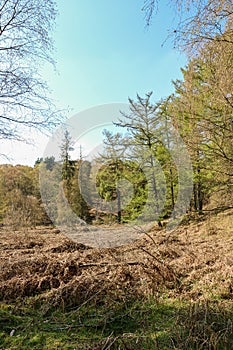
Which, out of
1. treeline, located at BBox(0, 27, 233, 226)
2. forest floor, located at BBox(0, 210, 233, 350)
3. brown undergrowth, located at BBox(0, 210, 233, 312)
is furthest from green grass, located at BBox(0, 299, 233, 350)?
treeline, located at BBox(0, 27, 233, 226)

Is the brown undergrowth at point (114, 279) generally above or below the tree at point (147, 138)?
below

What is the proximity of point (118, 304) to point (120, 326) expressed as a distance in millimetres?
430

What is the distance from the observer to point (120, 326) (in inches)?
95.1

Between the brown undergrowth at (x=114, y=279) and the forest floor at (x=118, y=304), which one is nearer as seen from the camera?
the forest floor at (x=118, y=304)

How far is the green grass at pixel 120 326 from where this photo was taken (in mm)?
1912

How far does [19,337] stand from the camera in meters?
2.14

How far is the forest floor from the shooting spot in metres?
2.01

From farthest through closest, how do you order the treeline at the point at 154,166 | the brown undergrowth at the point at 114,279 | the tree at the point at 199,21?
1. the treeline at the point at 154,166
2. the brown undergrowth at the point at 114,279
3. the tree at the point at 199,21

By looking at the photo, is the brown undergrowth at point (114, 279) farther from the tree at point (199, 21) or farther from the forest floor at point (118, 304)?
the tree at point (199, 21)

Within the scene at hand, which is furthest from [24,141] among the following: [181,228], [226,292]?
[181,228]

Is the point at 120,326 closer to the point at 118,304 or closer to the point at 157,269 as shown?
the point at 118,304

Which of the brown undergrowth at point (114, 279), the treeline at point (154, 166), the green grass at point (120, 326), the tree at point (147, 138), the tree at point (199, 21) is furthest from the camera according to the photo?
the tree at point (147, 138)

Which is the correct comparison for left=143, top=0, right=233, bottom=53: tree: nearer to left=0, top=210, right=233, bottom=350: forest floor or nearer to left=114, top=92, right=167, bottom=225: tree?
left=0, top=210, right=233, bottom=350: forest floor

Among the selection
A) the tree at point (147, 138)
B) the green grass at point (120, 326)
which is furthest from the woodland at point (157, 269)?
the tree at point (147, 138)
